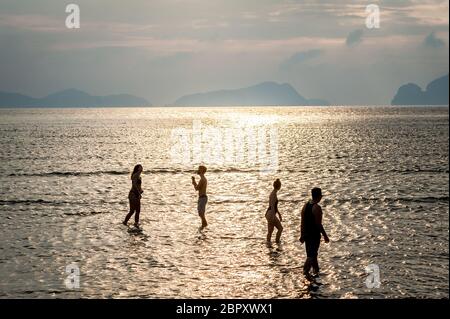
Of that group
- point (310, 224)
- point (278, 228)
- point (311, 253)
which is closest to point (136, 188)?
point (278, 228)

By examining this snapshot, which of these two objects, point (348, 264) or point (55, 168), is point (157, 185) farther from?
point (348, 264)

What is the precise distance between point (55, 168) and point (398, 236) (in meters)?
35.8

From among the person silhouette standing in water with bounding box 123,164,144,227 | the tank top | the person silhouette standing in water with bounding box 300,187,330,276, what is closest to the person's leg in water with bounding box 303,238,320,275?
the person silhouette standing in water with bounding box 300,187,330,276

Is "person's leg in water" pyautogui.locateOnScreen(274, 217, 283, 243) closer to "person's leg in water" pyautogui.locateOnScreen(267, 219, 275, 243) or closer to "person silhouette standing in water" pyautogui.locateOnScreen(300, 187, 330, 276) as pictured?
"person's leg in water" pyautogui.locateOnScreen(267, 219, 275, 243)

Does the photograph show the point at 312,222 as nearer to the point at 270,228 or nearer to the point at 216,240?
the point at 270,228

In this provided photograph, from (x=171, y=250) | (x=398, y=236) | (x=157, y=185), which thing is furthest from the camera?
(x=157, y=185)

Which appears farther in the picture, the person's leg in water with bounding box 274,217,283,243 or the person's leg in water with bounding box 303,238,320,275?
the person's leg in water with bounding box 274,217,283,243

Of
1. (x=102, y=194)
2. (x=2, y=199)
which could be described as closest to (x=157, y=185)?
(x=102, y=194)

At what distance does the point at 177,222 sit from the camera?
77.2 ft

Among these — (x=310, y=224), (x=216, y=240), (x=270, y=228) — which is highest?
(x=310, y=224)

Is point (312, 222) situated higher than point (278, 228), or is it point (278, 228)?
point (312, 222)

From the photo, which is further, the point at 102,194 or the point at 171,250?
the point at 102,194

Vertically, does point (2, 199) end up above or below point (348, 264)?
above

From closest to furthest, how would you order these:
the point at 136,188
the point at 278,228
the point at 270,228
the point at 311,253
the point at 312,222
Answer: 1. the point at 312,222
2. the point at 311,253
3. the point at 278,228
4. the point at 270,228
5. the point at 136,188
